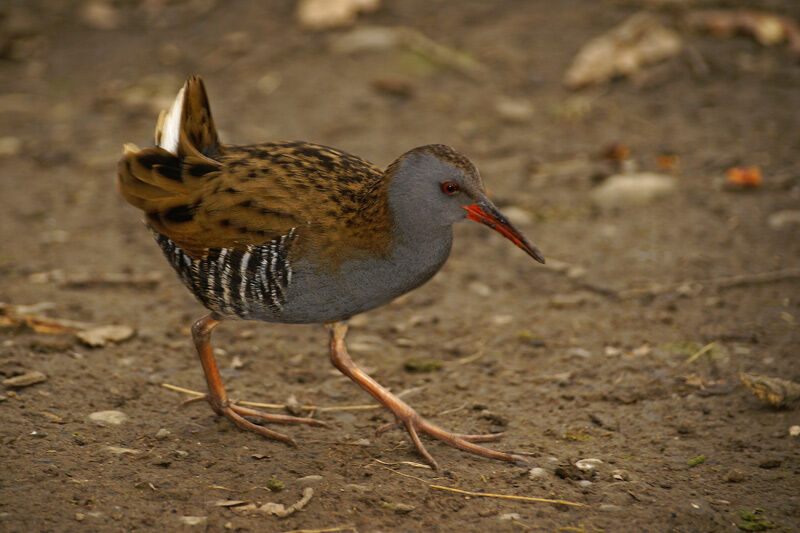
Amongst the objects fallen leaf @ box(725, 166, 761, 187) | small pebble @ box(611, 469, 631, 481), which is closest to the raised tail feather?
small pebble @ box(611, 469, 631, 481)

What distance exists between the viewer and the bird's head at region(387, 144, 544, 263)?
138 inches

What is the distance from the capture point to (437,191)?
11.6 feet

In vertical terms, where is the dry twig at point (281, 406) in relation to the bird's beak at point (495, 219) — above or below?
below

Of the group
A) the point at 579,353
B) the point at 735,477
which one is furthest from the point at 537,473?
the point at 579,353

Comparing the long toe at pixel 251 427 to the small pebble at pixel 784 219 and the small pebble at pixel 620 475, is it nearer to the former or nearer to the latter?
the small pebble at pixel 620 475

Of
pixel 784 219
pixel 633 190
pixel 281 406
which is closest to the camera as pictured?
pixel 281 406

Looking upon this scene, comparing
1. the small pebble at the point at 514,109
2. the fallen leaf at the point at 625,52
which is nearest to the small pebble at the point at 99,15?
the small pebble at the point at 514,109

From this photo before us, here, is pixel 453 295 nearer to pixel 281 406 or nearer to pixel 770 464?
pixel 281 406

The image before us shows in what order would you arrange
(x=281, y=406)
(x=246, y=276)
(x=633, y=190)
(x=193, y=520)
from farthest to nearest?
1. (x=633, y=190)
2. (x=281, y=406)
3. (x=246, y=276)
4. (x=193, y=520)

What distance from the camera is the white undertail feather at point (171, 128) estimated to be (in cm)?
391

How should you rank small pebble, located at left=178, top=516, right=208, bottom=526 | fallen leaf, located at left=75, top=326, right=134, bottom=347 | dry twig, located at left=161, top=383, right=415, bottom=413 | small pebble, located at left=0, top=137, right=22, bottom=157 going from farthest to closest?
1. small pebble, located at left=0, top=137, right=22, bottom=157
2. fallen leaf, located at left=75, top=326, right=134, bottom=347
3. dry twig, located at left=161, top=383, right=415, bottom=413
4. small pebble, located at left=178, top=516, right=208, bottom=526

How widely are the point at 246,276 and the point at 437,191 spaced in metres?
0.87

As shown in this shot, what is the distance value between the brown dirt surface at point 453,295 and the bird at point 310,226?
1.41 ft

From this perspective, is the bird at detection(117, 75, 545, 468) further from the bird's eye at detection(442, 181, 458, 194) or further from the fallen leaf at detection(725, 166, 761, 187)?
the fallen leaf at detection(725, 166, 761, 187)
